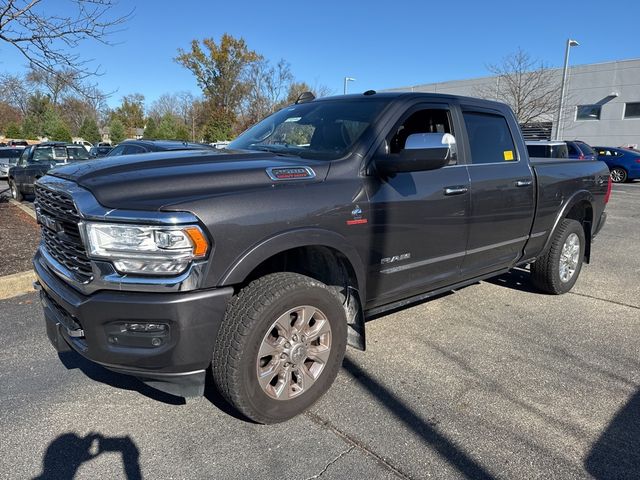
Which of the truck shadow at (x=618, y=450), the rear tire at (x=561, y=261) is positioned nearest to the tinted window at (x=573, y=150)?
the rear tire at (x=561, y=261)

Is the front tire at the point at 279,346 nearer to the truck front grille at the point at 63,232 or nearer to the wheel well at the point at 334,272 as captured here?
the wheel well at the point at 334,272

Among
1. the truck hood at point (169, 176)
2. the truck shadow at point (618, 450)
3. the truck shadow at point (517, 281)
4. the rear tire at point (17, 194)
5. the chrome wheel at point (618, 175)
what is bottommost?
the truck shadow at point (618, 450)

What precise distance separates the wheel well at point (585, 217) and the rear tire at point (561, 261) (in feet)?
0.45

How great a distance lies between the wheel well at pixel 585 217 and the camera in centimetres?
538

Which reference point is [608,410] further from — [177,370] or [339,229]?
[177,370]

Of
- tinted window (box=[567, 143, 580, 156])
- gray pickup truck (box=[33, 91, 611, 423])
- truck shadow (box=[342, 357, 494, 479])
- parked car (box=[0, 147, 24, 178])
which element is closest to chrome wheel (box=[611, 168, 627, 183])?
tinted window (box=[567, 143, 580, 156])

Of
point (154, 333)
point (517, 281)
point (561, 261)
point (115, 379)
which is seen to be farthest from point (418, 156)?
point (517, 281)

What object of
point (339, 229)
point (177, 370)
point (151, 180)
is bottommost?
point (177, 370)

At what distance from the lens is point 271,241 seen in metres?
2.52

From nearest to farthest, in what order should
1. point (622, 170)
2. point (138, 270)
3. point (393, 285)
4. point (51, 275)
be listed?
point (138, 270) < point (51, 275) < point (393, 285) < point (622, 170)

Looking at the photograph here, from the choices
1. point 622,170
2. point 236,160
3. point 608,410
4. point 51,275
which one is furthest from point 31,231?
point 622,170

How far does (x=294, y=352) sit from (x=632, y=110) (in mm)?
32516

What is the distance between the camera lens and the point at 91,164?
2.87 m

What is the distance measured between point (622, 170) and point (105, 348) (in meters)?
23.1
